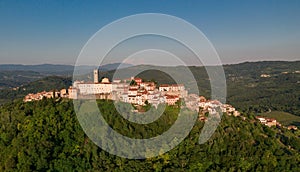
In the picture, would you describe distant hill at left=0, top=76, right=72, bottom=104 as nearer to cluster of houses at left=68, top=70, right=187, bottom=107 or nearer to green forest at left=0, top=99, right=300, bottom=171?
cluster of houses at left=68, top=70, right=187, bottom=107

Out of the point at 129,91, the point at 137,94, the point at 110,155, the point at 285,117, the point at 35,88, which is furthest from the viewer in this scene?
the point at 35,88

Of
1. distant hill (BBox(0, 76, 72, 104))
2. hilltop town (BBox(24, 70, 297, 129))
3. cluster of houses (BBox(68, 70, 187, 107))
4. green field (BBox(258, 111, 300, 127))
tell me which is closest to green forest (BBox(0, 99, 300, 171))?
hilltop town (BBox(24, 70, 297, 129))

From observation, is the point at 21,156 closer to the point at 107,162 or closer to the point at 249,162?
the point at 107,162

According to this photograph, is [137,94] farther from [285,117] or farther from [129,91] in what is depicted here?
[285,117]

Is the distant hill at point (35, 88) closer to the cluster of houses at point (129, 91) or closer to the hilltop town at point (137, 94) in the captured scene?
the hilltop town at point (137, 94)

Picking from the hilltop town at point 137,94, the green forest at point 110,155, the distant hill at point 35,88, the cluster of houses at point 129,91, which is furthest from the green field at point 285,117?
the distant hill at point 35,88

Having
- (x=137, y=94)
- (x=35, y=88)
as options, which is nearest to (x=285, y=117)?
(x=137, y=94)
